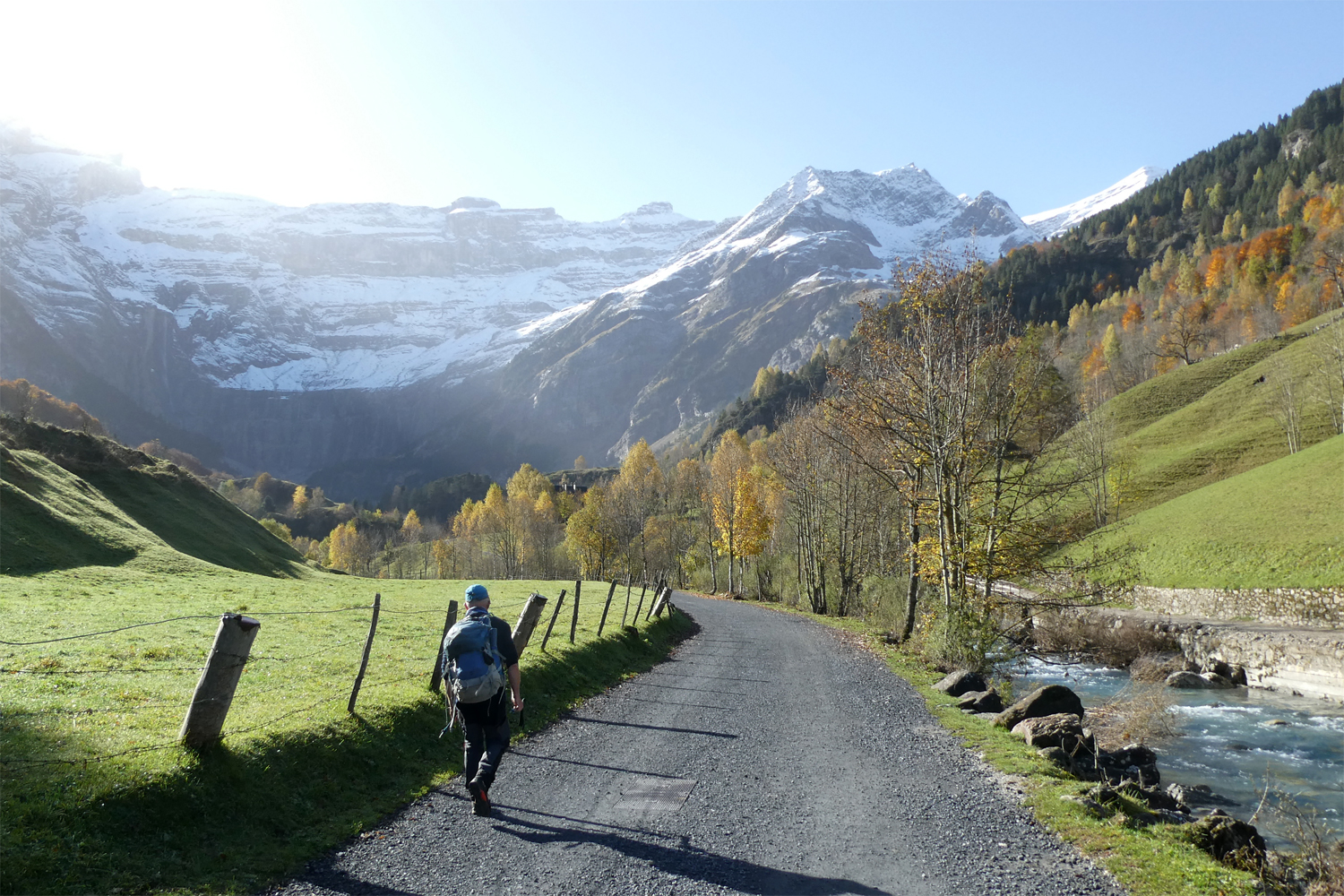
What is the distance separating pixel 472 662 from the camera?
27.9 feet

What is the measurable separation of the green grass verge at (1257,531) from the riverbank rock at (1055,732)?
72.9ft

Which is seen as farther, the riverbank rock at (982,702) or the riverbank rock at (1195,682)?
the riverbank rock at (1195,682)

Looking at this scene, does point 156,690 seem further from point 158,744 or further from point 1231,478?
point 1231,478

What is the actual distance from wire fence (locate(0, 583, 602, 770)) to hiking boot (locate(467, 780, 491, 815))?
3.11 metres

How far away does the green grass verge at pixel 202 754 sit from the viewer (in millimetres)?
6414

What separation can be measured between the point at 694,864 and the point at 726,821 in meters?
1.33

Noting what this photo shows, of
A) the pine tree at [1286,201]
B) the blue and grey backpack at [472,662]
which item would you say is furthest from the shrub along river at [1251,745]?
the pine tree at [1286,201]

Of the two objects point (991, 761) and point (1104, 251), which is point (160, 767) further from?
point (1104, 251)

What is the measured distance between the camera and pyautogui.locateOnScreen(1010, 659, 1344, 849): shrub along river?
14125mm

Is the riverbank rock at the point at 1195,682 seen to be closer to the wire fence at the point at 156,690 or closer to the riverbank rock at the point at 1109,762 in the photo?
the riverbank rock at the point at 1109,762

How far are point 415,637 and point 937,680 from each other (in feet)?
48.5

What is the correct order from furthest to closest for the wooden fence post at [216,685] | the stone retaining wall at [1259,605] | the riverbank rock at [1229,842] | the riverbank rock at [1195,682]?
the stone retaining wall at [1259,605], the riverbank rock at [1195,682], the wooden fence post at [216,685], the riverbank rock at [1229,842]

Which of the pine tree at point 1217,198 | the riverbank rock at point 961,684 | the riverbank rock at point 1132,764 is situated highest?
the pine tree at point 1217,198

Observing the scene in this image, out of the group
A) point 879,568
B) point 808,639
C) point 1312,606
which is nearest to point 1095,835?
point 808,639
